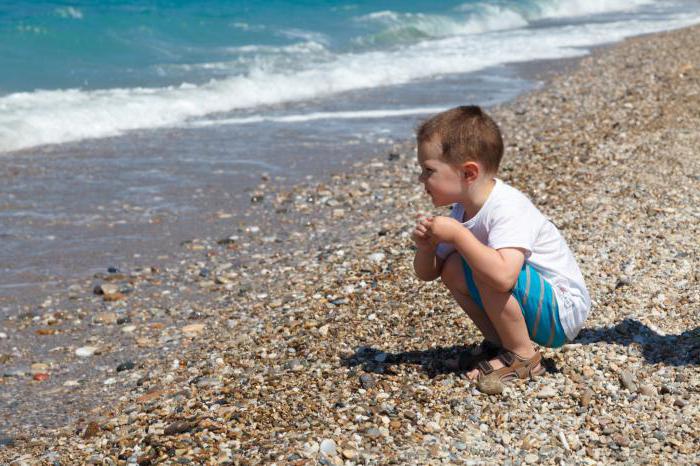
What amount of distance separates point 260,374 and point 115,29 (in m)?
20.9

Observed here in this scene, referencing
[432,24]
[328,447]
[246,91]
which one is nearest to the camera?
[328,447]

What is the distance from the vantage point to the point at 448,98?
1401 centimetres

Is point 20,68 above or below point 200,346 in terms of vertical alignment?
above

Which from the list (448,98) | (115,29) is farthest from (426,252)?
(115,29)

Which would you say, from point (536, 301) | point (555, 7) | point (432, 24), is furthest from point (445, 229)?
point (555, 7)

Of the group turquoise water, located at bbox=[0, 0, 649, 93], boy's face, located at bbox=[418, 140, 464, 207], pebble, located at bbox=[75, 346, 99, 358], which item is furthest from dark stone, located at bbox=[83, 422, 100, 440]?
turquoise water, located at bbox=[0, 0, 649, 93]

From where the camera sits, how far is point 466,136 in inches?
154

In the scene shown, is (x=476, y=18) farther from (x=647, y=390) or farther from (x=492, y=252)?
(x=492, y=252)

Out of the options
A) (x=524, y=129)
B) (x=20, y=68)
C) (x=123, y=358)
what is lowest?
(x=123, y=358)

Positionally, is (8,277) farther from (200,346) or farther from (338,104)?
(338,104)

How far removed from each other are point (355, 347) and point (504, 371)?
933 millimetres

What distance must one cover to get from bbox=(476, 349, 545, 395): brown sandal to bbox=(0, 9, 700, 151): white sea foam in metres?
8.66

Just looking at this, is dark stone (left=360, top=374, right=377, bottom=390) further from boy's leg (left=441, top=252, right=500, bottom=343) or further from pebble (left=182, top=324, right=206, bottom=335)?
pebble (left=182, top=324, right=206, bottom=335)

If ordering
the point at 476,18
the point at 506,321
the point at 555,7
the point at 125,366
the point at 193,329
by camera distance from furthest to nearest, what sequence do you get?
the point at 555,7 < the point at 476,18 < the point at 193,329 < the point at 125,366 < the point at 506,321
